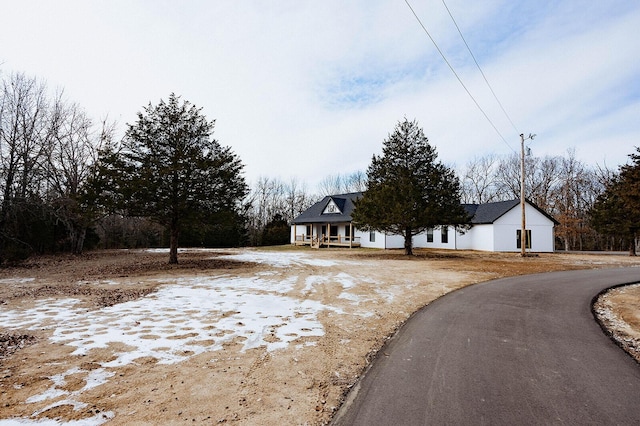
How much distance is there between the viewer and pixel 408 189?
2034 cm

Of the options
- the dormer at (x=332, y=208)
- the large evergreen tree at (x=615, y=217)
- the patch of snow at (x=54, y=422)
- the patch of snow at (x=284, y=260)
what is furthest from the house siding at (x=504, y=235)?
the patch of snow at (x=54, y=422)

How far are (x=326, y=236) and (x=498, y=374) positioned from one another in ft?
99.2

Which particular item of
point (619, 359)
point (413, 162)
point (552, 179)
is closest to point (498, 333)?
point (619, 359)

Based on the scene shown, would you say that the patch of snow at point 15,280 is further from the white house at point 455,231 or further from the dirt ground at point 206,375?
the white house at point 455,231

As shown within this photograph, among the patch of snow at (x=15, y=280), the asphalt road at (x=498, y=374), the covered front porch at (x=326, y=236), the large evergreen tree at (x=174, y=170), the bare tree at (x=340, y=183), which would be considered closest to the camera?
the asphalt road at (x=498, y=374)

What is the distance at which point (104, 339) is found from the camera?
16.3 feet

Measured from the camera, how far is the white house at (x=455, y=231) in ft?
93.7

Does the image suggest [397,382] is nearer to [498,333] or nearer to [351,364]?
[351,364]

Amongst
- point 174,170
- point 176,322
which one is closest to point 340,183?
point 174,170

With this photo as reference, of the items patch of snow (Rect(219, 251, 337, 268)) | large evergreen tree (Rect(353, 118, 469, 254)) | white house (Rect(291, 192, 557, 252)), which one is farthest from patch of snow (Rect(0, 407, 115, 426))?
white house (Rect(291, 192, 557, 252))

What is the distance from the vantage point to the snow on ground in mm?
4281

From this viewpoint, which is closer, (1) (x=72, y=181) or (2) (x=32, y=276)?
(2) (x=32, y=276)

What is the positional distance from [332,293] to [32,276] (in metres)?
11.0

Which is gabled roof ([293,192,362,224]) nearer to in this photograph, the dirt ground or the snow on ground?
the snow on ground
